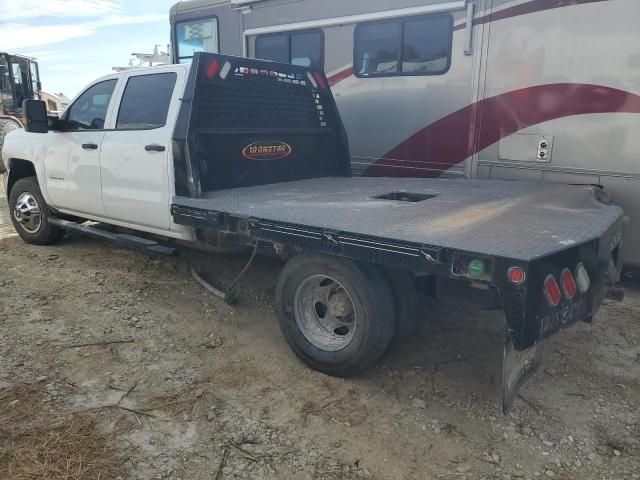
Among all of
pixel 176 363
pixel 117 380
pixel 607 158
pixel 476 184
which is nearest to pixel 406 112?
pixel 476 184

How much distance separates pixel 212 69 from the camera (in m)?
4.45

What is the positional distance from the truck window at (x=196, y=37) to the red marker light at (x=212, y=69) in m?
2.89

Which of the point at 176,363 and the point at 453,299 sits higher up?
the point at 453,299

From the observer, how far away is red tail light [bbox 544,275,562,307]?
8.28ft

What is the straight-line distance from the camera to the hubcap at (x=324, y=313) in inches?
135

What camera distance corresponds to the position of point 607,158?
179 inches

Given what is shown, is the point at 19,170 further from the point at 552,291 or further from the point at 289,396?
the point at 552,291

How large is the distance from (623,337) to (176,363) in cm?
326

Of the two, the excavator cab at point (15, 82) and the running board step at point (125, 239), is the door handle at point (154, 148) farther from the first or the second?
the excavator cab at point (15, 82)

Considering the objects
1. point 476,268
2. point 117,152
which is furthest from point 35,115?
point 476,268

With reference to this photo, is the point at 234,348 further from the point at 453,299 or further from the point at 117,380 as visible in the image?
the point at 453,299

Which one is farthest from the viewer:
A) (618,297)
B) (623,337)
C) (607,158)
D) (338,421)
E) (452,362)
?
(607,158)

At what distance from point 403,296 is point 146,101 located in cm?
288

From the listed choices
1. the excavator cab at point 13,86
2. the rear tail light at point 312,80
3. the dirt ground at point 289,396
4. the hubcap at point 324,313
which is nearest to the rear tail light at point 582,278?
the dirt ground at point 289,396
